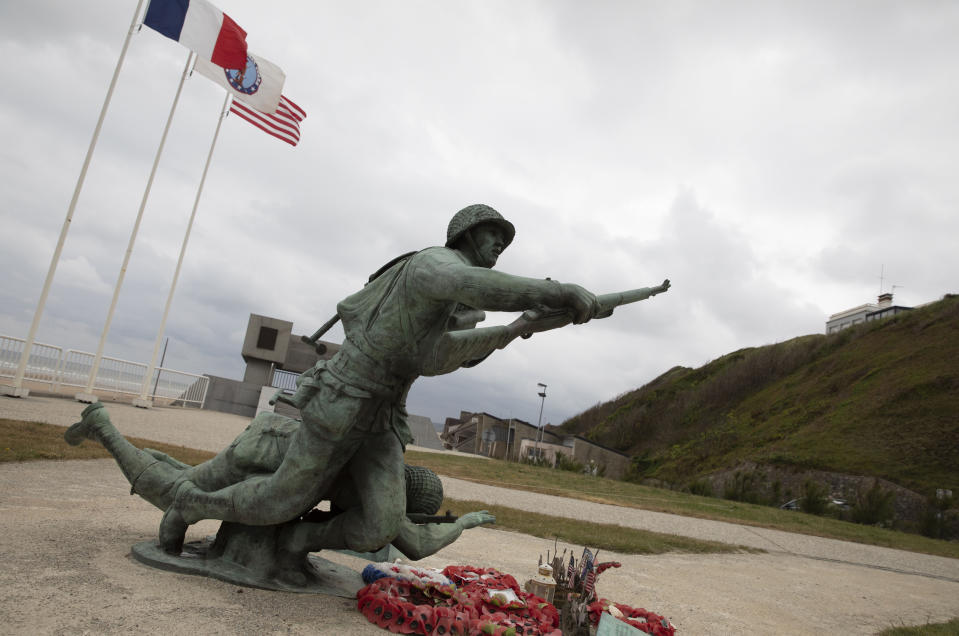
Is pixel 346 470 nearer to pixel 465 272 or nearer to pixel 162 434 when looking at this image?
pixel 465 272

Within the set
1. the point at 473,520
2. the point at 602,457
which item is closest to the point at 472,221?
the point at 473,520

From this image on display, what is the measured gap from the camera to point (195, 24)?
12.1 m

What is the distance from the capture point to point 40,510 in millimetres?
4273

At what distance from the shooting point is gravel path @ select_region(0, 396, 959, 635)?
252 centimetres

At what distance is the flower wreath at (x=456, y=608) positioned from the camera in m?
2.82

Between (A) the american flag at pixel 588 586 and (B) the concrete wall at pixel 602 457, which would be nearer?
(A) the american flag at pixel 588 586

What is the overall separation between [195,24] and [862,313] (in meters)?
69.2

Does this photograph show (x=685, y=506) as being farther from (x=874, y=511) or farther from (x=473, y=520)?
(x=473, y=520)

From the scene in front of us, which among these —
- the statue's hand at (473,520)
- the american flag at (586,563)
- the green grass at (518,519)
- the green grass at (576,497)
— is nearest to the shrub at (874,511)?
the green grass at (576,497)

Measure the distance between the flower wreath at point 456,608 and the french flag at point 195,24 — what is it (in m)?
12.9

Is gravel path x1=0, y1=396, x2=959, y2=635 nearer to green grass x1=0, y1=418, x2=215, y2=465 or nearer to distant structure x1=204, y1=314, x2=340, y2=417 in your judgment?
green grass x1=0, y1=418, x2=215, y2=465

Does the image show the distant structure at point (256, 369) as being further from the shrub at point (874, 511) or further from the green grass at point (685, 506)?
the shrub at point (874, 511)

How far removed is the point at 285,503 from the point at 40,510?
2721mm

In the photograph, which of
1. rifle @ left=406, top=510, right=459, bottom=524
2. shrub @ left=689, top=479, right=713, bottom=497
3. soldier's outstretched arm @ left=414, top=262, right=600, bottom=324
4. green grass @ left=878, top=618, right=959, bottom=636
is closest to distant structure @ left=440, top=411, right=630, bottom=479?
shrub @ left=689, top=479, right=713, bottom=497
